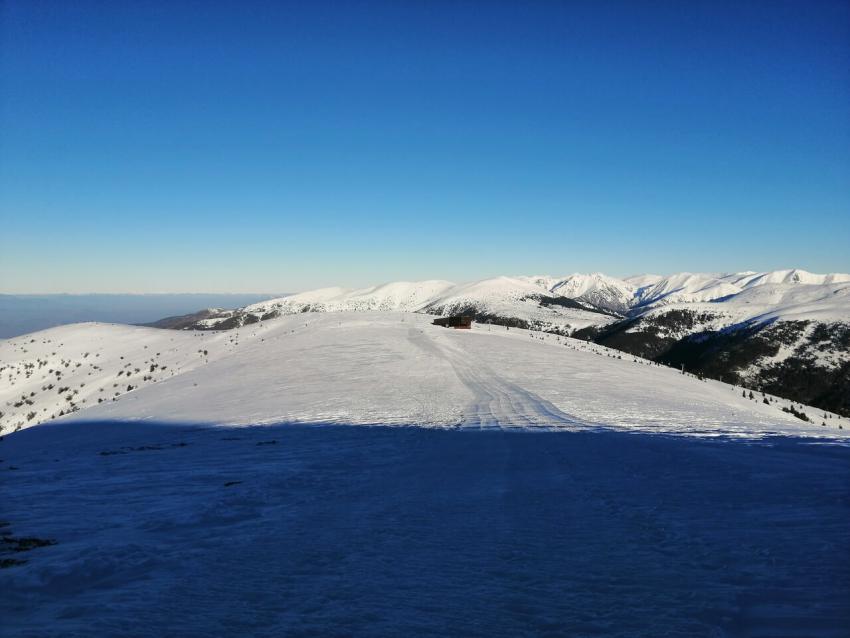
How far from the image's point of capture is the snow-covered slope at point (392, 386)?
14.9 metres

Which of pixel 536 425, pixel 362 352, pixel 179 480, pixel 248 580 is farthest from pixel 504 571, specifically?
pixel 362 352

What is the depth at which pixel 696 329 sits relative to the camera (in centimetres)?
13238

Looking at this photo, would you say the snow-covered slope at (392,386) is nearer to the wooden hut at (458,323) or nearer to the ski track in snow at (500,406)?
the ski track in snow at (500,406)

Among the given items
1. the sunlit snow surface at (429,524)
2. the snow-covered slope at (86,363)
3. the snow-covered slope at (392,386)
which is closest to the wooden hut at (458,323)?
the snow-covered slope at (392,386)

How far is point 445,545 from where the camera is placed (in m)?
5.38

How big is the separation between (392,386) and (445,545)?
15.0 metres

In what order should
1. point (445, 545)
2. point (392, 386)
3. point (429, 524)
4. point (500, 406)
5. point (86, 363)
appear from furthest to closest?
point (86, 363), point (392, 386), point (500, 406), point (429, 524), point (445, 545)

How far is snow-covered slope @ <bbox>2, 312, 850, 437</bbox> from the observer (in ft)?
49.0

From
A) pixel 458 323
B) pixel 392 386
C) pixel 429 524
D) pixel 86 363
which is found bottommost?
pixel 86 363

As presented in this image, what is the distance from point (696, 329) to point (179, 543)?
14759 centimetres

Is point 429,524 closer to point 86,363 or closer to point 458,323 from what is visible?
point 86,363

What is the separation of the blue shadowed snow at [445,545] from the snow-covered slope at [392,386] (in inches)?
186

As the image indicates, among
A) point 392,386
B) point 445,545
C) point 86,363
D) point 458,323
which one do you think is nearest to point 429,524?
point 445,545

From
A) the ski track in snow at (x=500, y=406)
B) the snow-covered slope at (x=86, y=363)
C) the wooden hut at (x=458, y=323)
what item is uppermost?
the wooden hut at (x=458, y=323)
